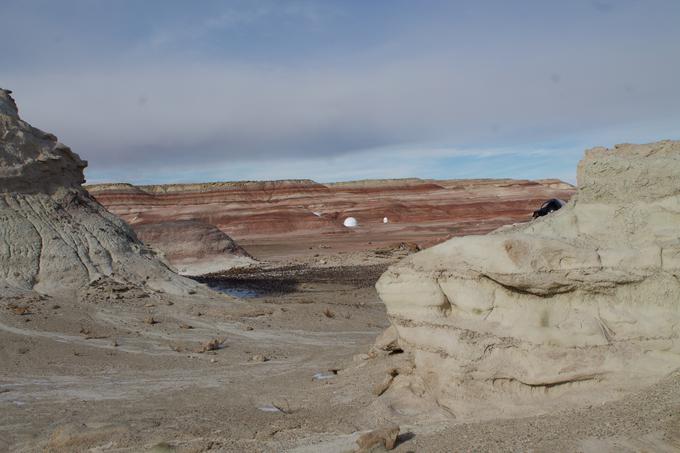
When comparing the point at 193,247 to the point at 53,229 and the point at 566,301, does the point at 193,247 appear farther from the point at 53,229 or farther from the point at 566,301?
the point at 566,301

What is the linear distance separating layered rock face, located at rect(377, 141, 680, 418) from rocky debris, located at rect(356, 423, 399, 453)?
0.79 m

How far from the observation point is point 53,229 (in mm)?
12883

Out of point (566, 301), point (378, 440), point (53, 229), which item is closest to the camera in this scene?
point (378, 440)

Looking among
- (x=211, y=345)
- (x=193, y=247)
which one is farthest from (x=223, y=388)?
(x=193, y=247)

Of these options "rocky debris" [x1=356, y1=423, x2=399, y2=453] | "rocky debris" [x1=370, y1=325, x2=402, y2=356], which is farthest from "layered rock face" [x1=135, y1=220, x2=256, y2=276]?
"rocky debris" [x1=356, y1=423, x2=399, y2=453]

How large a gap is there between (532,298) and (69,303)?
834 cm

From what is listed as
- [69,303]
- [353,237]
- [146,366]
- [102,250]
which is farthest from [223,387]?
[353,237]

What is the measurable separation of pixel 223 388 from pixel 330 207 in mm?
49786

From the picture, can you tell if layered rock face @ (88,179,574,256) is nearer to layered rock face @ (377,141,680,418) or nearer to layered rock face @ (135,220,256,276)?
layered rock face @ (135,220,256,276)

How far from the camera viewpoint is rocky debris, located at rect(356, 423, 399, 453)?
4746 mm

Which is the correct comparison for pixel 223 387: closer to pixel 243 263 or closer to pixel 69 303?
pixel 69 303

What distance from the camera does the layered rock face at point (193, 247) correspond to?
25031 mm

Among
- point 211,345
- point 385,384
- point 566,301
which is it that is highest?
point 566,301

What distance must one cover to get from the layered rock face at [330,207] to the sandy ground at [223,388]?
64.9ft
